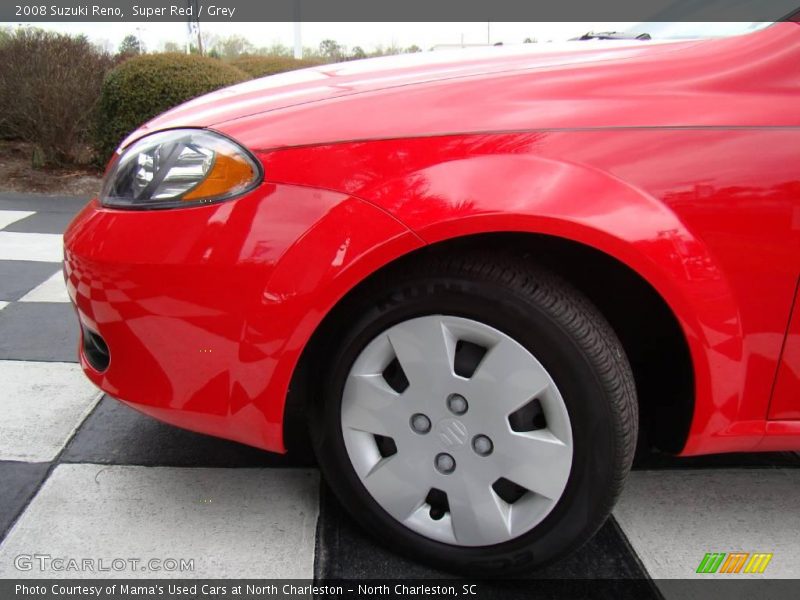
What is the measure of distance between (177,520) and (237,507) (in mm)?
167

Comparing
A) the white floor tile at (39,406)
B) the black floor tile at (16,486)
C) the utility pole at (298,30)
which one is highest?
the utility pole at (298,30)

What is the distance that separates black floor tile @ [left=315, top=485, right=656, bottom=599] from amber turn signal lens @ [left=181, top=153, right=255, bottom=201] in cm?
97

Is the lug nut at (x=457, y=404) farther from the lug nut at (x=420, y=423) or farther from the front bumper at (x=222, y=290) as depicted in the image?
the front bumper at (x=222, y=290)

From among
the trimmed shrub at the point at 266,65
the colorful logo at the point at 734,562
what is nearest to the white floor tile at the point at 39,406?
the colorful logo at the point at 734,562

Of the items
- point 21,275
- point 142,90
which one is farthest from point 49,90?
point 21,275

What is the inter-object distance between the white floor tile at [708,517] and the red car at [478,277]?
12.0 inches

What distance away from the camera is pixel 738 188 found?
1.43 m

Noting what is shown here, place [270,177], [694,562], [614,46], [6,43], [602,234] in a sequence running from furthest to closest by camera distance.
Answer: [6,43] → [614,46] → [694,562] → [270,177] → [602,234]

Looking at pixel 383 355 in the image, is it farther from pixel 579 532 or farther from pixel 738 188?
pixel 738 188

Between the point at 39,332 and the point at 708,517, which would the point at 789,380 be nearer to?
the point at 708,517

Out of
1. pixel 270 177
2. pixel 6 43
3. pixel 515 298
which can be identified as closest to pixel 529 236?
pixel 515 298

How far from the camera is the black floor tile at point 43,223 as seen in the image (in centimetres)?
478

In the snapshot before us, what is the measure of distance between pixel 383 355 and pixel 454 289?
24 centimetres

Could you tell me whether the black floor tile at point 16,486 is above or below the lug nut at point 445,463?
below
